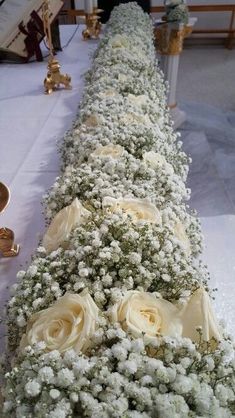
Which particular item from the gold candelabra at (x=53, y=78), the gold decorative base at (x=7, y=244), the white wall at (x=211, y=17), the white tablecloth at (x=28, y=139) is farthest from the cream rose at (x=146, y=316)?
the white wall at (x=211, y=17)

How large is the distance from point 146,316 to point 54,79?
118 inches

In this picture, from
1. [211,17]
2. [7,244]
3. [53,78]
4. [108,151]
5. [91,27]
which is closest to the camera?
[7,244]

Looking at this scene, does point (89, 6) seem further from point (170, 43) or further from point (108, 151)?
point (108, 151)

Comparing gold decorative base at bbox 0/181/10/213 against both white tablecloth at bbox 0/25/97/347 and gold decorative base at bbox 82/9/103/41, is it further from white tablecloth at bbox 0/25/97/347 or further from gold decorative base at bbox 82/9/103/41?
gold decorative base at bbox 82/9/103/41

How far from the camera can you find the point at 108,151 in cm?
195

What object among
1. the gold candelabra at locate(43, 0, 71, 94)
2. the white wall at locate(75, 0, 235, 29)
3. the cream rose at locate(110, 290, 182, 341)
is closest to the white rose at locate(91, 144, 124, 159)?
the cream rose at locate(110, 290, 182, 341)

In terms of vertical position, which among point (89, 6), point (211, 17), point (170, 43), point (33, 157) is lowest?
point (211, 17)

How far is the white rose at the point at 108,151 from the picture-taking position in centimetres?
191

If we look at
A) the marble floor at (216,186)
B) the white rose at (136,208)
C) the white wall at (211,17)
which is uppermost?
the white rose at (136,208)

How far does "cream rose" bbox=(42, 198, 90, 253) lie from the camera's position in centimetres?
144

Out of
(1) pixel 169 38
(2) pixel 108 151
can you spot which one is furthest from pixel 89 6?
(2) pixel 108 151

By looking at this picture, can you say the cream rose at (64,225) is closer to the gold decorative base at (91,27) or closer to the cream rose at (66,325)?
the cream rose at (66,325)

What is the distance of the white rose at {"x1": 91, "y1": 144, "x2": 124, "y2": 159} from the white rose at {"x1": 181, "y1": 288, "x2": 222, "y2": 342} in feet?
3.03

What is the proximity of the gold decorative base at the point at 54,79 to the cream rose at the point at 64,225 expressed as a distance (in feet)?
7.80
